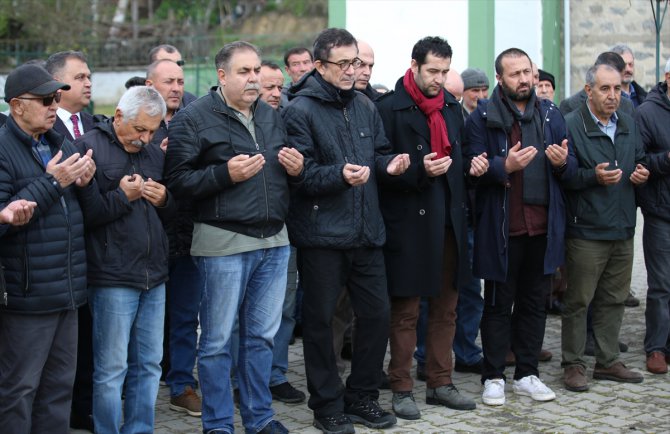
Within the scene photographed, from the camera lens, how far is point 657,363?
7316 mm

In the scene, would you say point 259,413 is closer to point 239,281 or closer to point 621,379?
point 239,281

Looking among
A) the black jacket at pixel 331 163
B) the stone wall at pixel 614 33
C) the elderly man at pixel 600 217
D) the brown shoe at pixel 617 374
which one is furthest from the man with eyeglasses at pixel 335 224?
the stone wall at pixel 614 33

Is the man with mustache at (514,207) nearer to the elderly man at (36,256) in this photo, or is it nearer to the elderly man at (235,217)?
the elderly man at (235,217)

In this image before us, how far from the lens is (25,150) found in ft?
16.4

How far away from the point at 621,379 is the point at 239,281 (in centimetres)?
307

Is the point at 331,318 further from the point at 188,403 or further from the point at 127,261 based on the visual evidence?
the point at 127,261

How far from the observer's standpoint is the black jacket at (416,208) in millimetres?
6250

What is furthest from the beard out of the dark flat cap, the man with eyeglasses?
the dark flat cap

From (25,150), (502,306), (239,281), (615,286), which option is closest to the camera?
(25,150)

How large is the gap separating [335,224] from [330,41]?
43.1 inches

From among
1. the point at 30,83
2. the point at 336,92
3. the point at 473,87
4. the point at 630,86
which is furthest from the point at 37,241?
the point at 630,86

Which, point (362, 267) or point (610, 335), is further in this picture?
point (610, 335)

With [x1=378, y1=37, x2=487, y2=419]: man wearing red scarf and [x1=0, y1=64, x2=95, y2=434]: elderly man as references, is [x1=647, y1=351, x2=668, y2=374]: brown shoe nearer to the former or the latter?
[x1=378, y1=37, x2=487, y2=419]: man wearing red scarf

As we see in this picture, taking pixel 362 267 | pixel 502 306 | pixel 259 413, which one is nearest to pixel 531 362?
pixel 502 306
